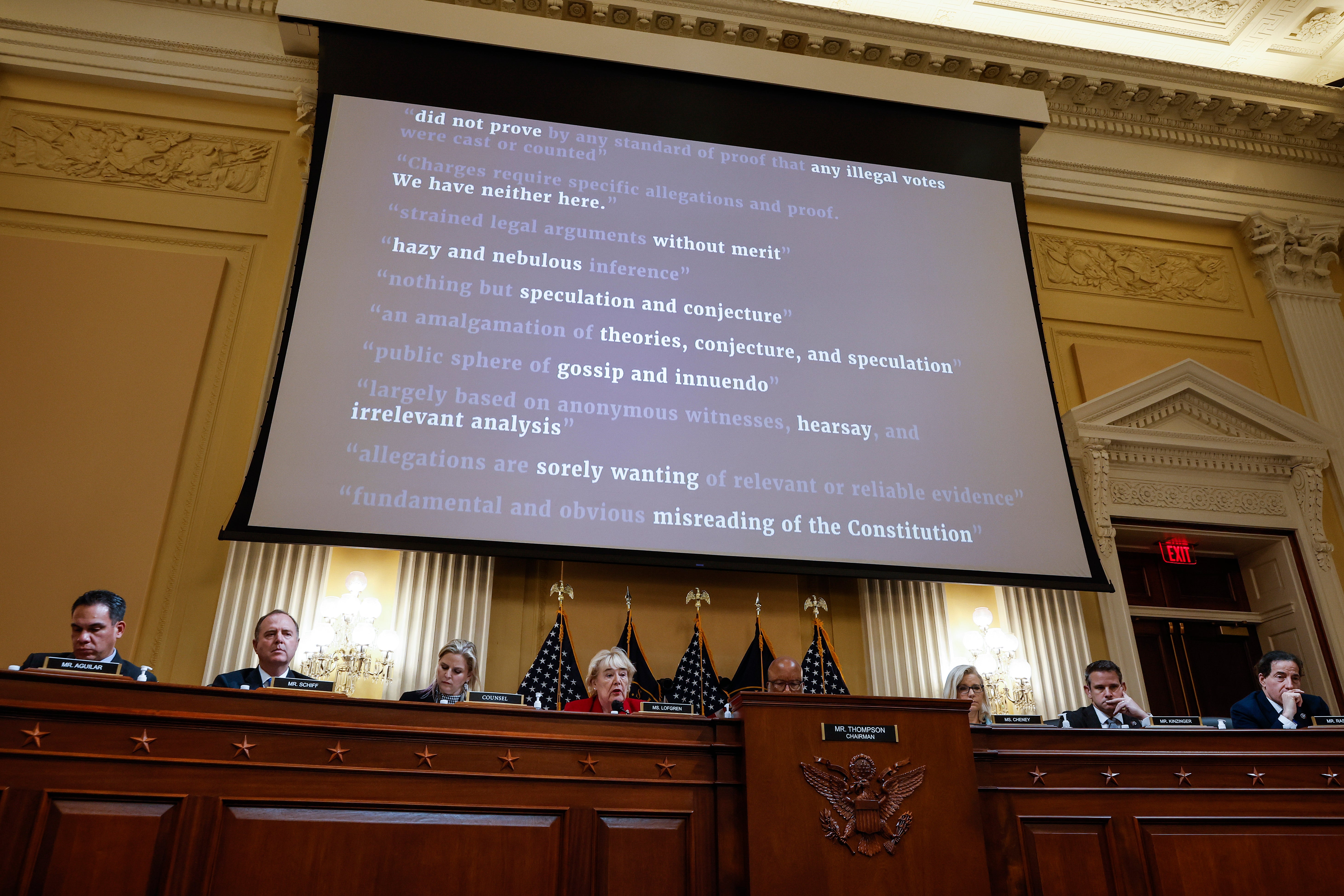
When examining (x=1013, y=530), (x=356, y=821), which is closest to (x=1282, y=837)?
(x=1013, y=530)

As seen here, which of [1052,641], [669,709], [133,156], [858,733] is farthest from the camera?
[133,156]

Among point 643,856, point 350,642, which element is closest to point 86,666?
point 643,856

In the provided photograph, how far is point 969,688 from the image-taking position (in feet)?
14.4

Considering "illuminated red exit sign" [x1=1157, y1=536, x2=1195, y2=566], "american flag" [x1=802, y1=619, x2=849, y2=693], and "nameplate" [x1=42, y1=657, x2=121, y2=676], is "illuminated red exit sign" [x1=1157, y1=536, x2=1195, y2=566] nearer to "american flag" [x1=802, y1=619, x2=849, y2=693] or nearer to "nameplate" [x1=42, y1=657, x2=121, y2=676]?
"american flag" [x1=802, y1=619, x2=849, y2=693]

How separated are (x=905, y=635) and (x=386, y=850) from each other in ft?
11.4

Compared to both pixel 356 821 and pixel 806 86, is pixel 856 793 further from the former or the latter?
pixel 806 86

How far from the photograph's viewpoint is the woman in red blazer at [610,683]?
3.82 m

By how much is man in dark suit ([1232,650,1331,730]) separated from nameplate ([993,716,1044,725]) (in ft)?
3.96

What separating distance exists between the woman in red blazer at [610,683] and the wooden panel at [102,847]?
1.72m

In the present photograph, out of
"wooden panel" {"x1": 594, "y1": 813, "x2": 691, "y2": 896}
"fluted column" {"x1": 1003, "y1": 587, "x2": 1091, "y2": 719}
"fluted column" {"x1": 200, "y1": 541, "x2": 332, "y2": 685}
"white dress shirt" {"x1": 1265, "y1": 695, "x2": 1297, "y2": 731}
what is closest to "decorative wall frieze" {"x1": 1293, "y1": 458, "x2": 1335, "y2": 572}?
"fluted column" {"x1": 1003, "y1": 587, "x2": 1091, "y2": 719}

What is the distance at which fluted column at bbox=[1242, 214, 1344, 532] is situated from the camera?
253 inches

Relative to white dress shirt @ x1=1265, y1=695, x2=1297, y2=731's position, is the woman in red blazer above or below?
above

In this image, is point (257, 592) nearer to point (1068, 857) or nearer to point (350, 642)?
point (350, 642)

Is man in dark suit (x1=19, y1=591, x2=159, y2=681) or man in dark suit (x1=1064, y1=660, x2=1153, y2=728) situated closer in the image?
man in dark suit (x1=19, y1=591, x2=159, y2=681)
